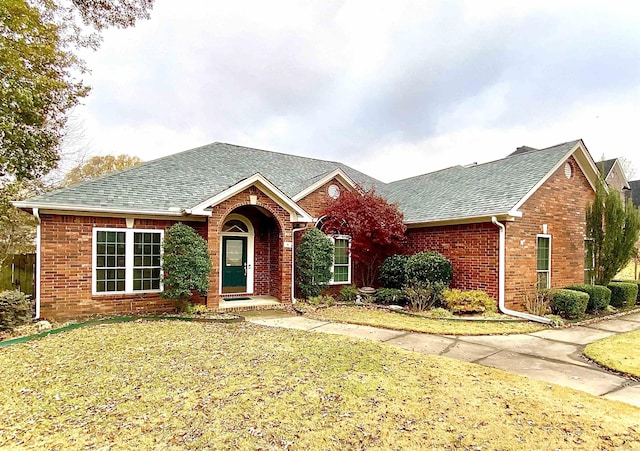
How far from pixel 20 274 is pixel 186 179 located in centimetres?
545

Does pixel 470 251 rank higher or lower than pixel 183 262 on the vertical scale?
higher

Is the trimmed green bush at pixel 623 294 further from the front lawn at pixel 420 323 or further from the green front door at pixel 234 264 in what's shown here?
the green front door at pixel 234 264

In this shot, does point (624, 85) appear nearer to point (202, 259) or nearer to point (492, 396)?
point (492, 396)

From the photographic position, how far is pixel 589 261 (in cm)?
1323

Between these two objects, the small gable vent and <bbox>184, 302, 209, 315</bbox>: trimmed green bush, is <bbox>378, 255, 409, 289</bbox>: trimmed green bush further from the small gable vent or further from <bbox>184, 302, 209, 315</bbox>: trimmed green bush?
<bbox>184, 302, 209, 315</bbox>: trimmed green bush

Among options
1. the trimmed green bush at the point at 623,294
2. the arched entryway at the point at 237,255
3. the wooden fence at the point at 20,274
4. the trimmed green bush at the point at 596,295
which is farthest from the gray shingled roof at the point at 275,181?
the trimmed green bush at the point at 623,294

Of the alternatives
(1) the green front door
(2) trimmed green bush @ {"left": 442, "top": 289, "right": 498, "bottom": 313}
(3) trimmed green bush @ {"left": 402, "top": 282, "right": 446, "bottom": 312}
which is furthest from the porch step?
(2) trimmed green bush @ {"left": 442, "top": 289, "right": 498, "bottom": 313}

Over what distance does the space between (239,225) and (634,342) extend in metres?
11.4

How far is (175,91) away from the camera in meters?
15.9

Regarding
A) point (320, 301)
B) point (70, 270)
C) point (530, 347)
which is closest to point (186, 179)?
point (70, 270)

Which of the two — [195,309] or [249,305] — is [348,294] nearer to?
[249,305]

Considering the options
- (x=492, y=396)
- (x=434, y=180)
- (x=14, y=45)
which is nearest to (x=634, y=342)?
(x=492, y=396)

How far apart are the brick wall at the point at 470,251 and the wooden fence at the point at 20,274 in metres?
12.5

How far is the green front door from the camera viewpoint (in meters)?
12.8
